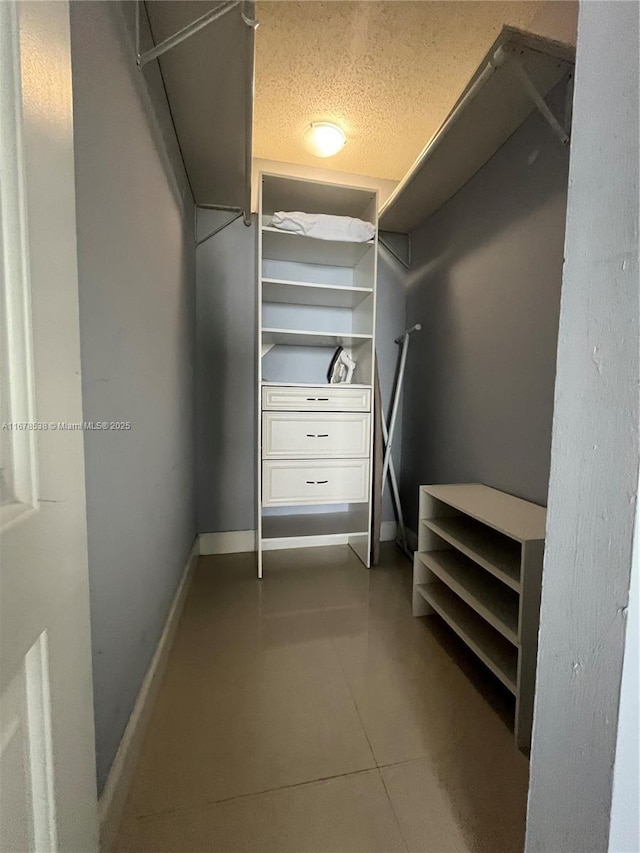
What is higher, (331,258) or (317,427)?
(331,258)

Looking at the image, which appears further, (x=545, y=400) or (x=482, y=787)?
(x=545, y=400)

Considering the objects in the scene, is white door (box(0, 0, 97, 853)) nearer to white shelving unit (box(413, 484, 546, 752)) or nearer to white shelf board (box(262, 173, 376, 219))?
white shelving unit (box(413, 484, 546, 752))

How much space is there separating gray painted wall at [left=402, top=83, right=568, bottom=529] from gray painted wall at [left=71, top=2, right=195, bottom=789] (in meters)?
1.45

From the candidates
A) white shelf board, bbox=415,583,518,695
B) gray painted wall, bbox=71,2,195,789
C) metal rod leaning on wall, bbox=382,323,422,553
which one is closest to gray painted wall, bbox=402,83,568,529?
metal rod leaning on wall, bbox=382,323,422,553

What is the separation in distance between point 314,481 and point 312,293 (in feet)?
3.66

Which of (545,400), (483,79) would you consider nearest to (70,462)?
(545,400)

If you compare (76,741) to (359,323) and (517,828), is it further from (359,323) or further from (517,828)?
(359,323)

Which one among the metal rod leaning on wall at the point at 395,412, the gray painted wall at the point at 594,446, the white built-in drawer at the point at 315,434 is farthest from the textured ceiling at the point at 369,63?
the white built-in drawer at the point at 315,434

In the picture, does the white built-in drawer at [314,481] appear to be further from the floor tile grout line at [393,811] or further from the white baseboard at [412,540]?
the floor tile grout line at [393,811]

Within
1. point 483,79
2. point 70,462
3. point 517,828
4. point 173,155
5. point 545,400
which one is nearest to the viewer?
point 70,462

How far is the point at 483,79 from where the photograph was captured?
120 centimetres

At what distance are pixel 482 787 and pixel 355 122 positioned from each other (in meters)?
2.72

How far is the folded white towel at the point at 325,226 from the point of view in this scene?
1833 millimetres

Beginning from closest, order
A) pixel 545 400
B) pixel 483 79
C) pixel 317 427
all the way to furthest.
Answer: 1. pixel 483 79
2. pixel 545 400
3. pixel 317 427
